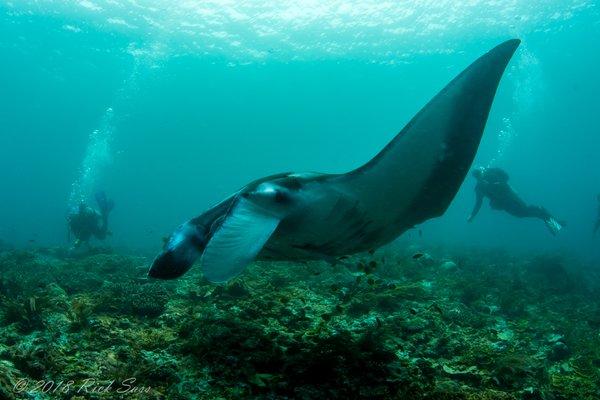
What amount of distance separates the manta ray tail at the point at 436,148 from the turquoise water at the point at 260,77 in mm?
18983

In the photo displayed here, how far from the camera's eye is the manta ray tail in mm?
2559

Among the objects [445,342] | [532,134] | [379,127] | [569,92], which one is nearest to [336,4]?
[445,342]

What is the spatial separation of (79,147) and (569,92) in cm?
11462

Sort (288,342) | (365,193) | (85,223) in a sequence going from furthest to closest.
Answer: (85,223)
(288,342)
(365,193)

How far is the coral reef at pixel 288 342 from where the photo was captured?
9.18ft

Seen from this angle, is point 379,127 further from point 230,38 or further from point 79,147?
point 79,147

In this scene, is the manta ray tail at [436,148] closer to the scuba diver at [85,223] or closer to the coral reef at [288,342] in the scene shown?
the coral reef at [288,342]

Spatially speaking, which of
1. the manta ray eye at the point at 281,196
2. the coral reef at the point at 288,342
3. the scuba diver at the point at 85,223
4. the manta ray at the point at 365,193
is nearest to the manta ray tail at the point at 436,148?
the manta ray at the point at 365,193

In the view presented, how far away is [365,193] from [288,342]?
1.82 meters

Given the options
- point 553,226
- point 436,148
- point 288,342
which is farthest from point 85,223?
point 553,226

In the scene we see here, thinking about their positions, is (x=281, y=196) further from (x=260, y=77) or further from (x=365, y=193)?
(x=260, y=77)

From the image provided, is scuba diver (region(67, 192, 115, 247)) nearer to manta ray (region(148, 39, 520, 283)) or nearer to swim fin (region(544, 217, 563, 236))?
manta ray (region(148, 39, 520, 283))

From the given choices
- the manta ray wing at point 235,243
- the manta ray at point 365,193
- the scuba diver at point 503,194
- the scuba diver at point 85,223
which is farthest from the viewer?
the scuba diver at point 503,194

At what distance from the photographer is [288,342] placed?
11.7 ft
